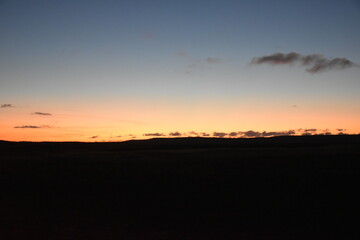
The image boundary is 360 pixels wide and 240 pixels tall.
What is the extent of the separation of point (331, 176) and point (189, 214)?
450 inches

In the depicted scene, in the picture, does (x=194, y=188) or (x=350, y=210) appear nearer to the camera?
(x=350, y=210)

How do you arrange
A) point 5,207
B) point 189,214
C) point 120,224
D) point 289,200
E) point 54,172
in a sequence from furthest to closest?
1. point 54,172
2. point 289,200
3. point 5,207
4. point 189,214
5. point 120,224

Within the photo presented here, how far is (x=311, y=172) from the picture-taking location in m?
22.8

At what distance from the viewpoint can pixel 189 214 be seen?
42.4ft

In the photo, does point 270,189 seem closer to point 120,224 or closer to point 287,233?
point 287,233

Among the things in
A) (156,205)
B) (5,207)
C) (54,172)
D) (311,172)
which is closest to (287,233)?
(156,205)

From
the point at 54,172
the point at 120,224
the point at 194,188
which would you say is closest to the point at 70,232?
the point at 120,224

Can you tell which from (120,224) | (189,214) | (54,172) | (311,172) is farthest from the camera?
(54,172)

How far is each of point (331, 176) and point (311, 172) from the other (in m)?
2.06

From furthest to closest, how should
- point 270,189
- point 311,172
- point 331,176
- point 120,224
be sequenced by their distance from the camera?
1. point 311,172
2. point 331,176
3. point 270,189
4. point 120,224

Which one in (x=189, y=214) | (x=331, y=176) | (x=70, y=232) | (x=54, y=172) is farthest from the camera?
(x=54, y=172)

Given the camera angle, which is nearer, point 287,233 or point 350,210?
point 287,233

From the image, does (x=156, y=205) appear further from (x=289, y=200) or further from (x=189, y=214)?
(x=289, y=200)

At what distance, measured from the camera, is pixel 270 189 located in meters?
17.2
